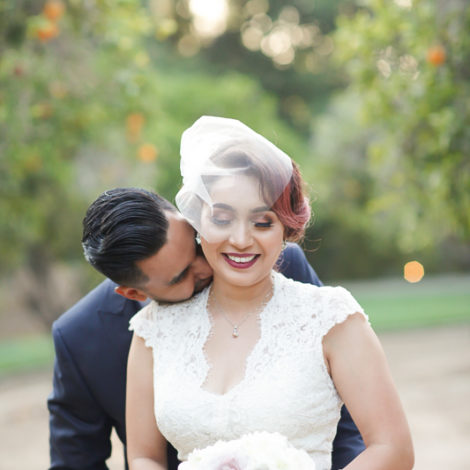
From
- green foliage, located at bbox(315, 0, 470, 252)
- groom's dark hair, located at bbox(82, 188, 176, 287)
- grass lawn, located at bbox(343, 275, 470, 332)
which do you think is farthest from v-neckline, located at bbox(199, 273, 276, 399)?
grass lawn, located at bbox(343, 275, 470, 332)

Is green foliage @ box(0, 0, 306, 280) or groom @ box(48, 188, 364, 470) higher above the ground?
green foliage @ box(0, 0, 306, 280)

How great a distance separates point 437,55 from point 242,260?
9.68 ft

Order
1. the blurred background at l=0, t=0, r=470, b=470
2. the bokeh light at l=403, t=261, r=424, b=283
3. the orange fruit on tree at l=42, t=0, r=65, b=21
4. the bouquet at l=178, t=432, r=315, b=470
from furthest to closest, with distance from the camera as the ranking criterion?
the bokeh light at l=403, t=261, r=424, b=283, the orange fruit on tree at l=42, t=0, r=65, b=21, the blurred background at l=0, t=0, r=470, b=470, the bouquet at l=178, t=432, r=315, b=470

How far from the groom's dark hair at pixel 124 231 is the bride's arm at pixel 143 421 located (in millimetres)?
325

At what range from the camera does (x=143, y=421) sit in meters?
2.40

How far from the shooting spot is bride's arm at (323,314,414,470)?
206cm

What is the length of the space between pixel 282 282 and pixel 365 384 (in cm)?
50

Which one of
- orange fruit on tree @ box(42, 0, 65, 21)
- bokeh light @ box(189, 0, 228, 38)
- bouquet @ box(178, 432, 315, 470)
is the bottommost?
bouquet @ box(178, 432, 315, 470)

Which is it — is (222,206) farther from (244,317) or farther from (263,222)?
(244,317)

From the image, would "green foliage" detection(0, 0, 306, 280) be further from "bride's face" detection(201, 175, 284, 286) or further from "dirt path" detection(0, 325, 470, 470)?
"bride's face" detection(201, 175, 284, 286)

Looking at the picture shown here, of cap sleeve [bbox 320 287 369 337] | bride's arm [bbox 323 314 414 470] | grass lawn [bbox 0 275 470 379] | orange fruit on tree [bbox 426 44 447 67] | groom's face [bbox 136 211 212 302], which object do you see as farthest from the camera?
grass lawn [bbox 0 275 470 379]

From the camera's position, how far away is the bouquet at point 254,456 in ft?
5.87

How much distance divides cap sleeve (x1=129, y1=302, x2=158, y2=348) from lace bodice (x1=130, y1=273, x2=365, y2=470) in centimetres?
6

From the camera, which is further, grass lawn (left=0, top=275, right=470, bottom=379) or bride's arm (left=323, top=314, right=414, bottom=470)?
grass lawn (left=0, top=275, right=470, bottom=379)
